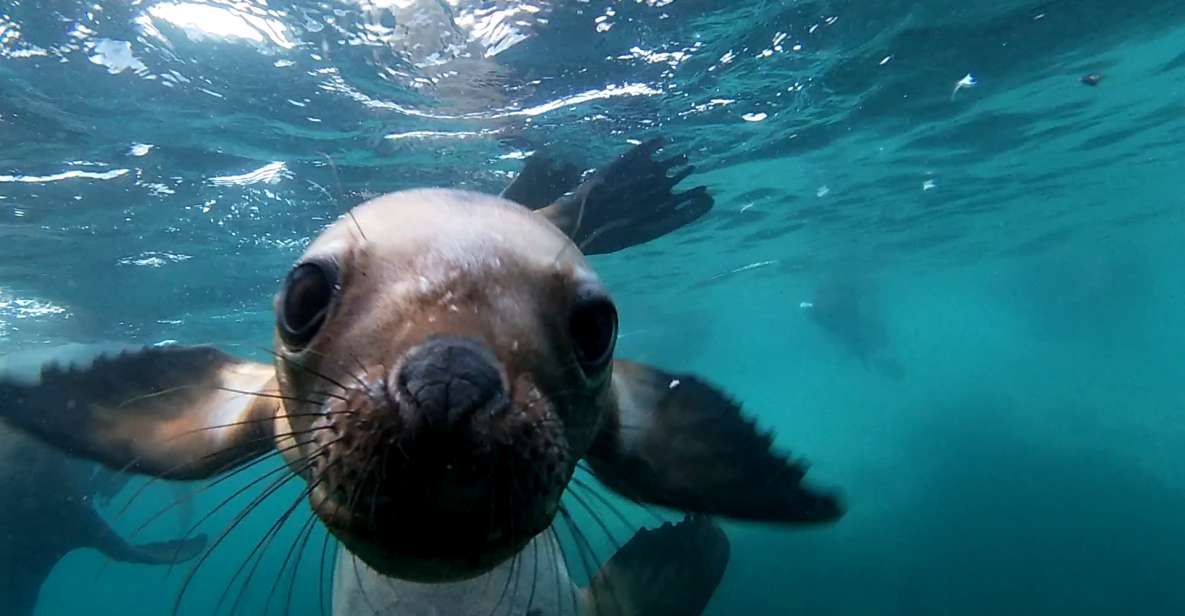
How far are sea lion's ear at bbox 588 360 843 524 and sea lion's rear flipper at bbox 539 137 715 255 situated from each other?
8.57 feet

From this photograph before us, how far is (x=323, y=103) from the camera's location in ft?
30.6

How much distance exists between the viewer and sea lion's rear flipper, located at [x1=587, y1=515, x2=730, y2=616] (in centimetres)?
485

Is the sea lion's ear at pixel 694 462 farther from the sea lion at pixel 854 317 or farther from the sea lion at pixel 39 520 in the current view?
the sea lion at pixel 854 317

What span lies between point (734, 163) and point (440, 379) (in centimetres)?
1358

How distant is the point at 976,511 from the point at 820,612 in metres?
6.01

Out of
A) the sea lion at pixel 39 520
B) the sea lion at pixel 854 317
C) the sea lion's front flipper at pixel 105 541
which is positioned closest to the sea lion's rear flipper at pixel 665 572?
the sea lion at pixel 39 520

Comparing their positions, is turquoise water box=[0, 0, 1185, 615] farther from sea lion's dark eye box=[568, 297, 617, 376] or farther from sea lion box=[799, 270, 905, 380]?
sea lion box=[799, 270, 905, 380]

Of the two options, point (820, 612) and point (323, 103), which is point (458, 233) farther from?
point (820, 612)

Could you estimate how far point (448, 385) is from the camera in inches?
58.5

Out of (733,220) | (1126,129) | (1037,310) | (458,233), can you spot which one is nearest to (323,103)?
(458,233)

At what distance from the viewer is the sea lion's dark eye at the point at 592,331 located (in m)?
2.00

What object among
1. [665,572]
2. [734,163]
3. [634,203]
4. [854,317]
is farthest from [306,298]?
[854,317]

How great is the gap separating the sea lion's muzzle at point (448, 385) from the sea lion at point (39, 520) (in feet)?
28.5

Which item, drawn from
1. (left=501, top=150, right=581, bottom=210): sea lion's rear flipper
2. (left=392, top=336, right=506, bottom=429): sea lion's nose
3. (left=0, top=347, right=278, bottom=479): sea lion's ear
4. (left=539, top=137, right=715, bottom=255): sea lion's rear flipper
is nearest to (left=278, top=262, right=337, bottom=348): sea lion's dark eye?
(left=392, top=336, right=506, bottom=429): sea lion's nose
